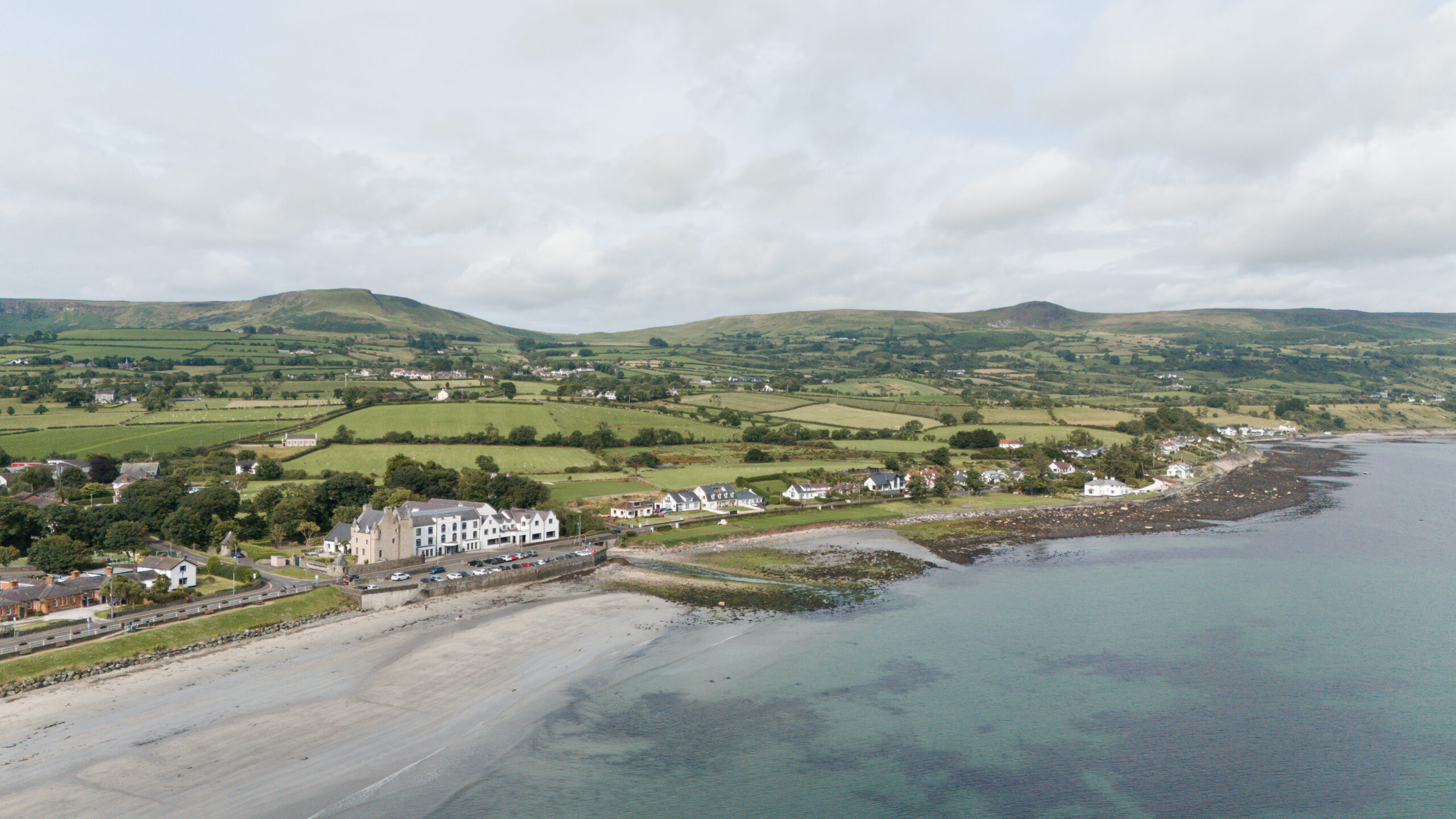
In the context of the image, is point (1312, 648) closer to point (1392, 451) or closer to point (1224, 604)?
point (1224, 604)

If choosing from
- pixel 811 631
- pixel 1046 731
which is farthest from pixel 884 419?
pixel 1046 731

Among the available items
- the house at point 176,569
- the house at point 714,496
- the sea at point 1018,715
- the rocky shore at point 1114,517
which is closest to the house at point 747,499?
the house at point 714,496

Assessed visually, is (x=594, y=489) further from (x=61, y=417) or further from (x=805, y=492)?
(x=61, y=417)

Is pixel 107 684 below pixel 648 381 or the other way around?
below

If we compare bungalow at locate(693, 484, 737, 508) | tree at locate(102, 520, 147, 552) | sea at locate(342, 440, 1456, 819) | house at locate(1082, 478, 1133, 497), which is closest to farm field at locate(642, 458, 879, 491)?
bungalow at locate(693, 484, 737, 508)

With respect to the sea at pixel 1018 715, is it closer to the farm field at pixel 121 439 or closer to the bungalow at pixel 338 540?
the bungalow at pixel 338 540

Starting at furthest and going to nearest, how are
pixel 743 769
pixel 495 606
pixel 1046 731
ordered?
pixel 495 606
pixel 1046 731
pixel 743 769
